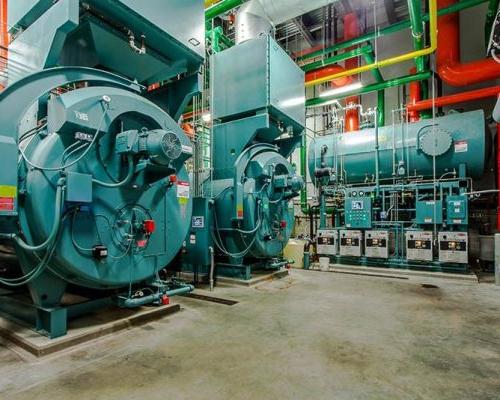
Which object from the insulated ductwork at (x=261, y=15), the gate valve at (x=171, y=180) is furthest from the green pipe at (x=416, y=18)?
the gate valve at (x=171, y=180)

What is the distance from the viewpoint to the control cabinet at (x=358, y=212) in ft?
18.7

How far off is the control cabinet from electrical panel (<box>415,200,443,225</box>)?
2.65 feet

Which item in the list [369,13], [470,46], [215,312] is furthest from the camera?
[369,13]

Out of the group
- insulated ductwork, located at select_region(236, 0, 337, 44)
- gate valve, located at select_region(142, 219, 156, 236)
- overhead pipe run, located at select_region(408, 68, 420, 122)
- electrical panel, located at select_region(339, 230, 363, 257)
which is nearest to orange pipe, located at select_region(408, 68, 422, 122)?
overhead pipe run, located at select_region(408, 68, 420, 122)

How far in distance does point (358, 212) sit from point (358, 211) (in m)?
0.02

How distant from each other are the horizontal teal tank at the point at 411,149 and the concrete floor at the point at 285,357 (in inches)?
114

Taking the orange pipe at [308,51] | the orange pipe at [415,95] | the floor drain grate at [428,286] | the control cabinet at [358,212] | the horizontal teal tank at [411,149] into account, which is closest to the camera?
the floor drain grate at [428,286]

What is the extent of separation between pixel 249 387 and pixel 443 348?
59.4 inches

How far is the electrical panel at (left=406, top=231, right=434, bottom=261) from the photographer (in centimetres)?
511

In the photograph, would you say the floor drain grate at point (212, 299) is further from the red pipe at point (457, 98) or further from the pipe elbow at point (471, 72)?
the pipe elbow at point (471, 72)

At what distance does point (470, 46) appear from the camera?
695 cm

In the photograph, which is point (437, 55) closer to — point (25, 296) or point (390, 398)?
point (390, 398)

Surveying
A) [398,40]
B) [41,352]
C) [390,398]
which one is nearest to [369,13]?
[398,40]

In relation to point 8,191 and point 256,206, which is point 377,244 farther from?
point 8,191
